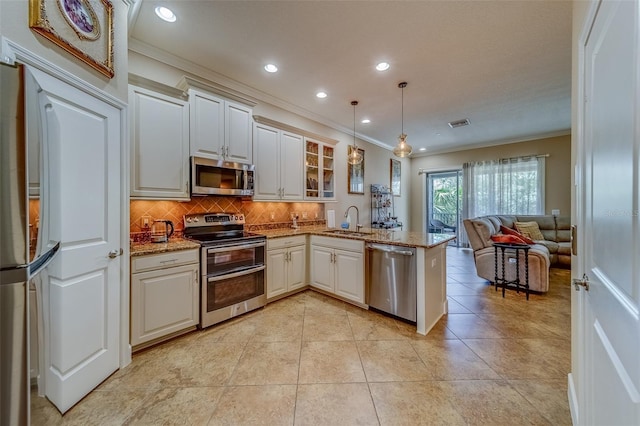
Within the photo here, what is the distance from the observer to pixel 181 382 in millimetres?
1746

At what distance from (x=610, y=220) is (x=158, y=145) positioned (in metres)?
3.12

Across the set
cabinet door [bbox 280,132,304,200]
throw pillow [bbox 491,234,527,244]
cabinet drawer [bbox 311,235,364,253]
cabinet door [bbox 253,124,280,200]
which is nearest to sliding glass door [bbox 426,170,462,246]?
throw pillow [bbox 491,234,527,244]

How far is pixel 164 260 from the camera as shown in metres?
2.17

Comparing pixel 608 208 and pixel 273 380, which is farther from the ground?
pixel 608 208

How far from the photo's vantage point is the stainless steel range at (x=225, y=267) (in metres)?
2.45

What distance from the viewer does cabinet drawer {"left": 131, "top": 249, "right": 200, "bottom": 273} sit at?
2043 mm

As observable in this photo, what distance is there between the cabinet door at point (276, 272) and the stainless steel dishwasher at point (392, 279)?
3.62 ft

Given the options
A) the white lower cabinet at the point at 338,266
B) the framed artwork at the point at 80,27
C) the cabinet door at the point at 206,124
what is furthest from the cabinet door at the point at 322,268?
the framed artwork at the point at 80,27

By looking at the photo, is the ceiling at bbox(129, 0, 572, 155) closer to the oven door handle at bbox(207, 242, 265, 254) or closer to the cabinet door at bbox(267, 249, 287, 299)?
the oven door handle at bbox(207, 242, 265, 254)

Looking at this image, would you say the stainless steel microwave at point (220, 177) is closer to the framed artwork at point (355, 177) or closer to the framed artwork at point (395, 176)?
the framed artwork at point (355, 177)

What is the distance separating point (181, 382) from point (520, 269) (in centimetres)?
434

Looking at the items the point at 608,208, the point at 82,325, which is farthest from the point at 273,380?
the point at 608,208

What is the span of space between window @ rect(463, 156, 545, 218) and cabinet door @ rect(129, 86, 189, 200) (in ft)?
21.3

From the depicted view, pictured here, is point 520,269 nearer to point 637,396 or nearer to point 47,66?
point 637,396
